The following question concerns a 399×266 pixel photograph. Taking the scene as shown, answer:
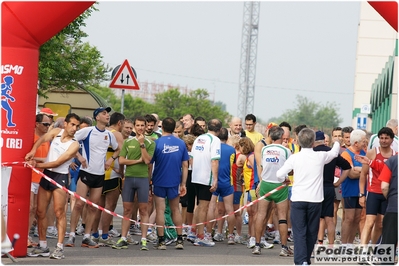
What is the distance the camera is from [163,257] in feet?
40.8

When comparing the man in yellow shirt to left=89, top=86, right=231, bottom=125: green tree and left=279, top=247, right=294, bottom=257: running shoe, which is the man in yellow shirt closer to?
left=279, top=247, right=294, bottom=257: running shoe

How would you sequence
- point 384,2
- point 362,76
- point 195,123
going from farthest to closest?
point 362,76 → point 195,123 → point 384,2

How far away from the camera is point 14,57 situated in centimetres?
1114

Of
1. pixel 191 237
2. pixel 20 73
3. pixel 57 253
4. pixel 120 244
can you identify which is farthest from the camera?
pixel 191 237

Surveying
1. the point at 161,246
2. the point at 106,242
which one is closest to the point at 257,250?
the point at 161,246

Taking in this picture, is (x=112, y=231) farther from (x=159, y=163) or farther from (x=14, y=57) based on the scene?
(x=14, y=57)

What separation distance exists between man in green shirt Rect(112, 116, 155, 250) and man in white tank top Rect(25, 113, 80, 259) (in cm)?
139

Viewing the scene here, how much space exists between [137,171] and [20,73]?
9.47 ft

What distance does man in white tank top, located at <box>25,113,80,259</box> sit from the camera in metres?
11.8

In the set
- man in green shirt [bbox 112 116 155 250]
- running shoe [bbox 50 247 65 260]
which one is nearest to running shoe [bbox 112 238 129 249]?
man in green shirt [bbox 112 116 155 250]

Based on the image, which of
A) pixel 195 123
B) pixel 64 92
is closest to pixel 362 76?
pixel 64 92

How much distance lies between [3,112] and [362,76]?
79.4 metres

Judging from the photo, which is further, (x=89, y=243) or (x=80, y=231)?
(x=80, y=231)

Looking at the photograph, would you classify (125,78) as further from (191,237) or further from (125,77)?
(191,237)
